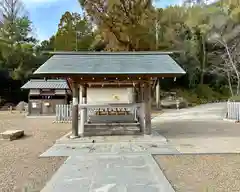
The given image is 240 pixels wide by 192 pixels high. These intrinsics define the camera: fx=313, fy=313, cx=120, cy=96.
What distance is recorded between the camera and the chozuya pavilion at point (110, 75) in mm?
9383

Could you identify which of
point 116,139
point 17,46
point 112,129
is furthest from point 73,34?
point 116,139

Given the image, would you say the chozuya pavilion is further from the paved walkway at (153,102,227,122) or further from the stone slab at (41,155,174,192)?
the paved walkway at (153,102,227,122)

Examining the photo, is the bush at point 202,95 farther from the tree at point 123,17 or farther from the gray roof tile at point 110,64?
the gray roof tile at point 110,64

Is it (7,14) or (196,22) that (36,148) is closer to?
(196,22)

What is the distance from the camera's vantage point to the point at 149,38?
26.5 meters

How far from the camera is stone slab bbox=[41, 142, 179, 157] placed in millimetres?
7516

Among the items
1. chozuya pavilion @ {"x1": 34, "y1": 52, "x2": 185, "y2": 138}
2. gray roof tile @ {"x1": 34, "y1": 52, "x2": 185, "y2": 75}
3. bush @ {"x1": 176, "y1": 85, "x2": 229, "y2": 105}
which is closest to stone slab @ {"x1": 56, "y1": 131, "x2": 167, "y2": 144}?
chozuya pavilion @ {"x1": 34, "y1": 52, "x2": 185, "y2": 138}

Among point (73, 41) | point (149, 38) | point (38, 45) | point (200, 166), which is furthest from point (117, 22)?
point (200, 166)

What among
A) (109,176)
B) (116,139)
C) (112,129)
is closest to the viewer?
(109,176)

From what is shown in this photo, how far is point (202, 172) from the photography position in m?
5.47

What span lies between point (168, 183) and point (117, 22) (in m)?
20.2

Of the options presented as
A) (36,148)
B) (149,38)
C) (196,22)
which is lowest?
(36,148)

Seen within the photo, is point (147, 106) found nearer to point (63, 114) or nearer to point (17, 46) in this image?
point (63, 114)

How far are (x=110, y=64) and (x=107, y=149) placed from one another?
10.7 ft
